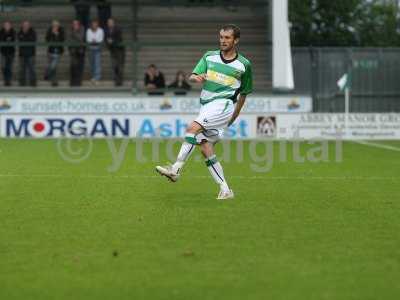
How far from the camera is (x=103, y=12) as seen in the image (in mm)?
36000

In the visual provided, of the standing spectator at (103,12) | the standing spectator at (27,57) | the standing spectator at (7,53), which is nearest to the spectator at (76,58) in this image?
the standing spectator at (27,57)

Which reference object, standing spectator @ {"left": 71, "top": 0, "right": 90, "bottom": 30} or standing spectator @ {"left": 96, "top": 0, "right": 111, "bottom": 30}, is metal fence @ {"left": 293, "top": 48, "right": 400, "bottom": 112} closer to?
standing spectator @ {"left": 96, "top": 0, "right": 111, "bottom": 30}

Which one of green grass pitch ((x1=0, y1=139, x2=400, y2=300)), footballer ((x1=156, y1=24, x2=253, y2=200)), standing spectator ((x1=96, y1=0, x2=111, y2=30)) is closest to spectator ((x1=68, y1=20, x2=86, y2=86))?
standing spectator ((x1=96, y1=0, x2=111, y2=30))

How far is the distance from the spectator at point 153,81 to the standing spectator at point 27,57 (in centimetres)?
362

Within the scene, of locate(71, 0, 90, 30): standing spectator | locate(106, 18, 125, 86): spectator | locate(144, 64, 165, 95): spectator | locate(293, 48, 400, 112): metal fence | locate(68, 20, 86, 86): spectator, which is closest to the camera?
locate(144, 64, 165, 95): spectator

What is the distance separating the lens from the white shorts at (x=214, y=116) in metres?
13.6

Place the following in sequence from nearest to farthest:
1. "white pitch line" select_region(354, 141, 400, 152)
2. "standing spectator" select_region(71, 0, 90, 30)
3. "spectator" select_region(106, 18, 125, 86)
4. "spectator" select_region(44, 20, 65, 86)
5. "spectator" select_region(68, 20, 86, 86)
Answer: "white pitch line" select_region(354, 141, 400, 152), "spectator" select_region(106, 18, 125, 86), "spectator" select_region(68, 20, 86, 86), "spectator" select_region(44, 20, 65, 86), "standing spectator" select_region(71, 0, 90, 30)

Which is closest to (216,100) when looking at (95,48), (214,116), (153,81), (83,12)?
(214,116)

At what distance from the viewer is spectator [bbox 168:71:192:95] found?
32.4 meters

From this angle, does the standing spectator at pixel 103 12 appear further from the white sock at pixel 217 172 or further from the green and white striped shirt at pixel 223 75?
the white sock at pixel 217 172

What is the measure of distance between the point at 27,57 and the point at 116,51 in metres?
2.77

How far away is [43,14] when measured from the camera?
38.5 metres

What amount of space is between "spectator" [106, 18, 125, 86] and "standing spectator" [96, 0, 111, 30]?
2.22m

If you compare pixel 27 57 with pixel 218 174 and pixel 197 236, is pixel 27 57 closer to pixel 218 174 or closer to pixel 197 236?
pixel 218 174
